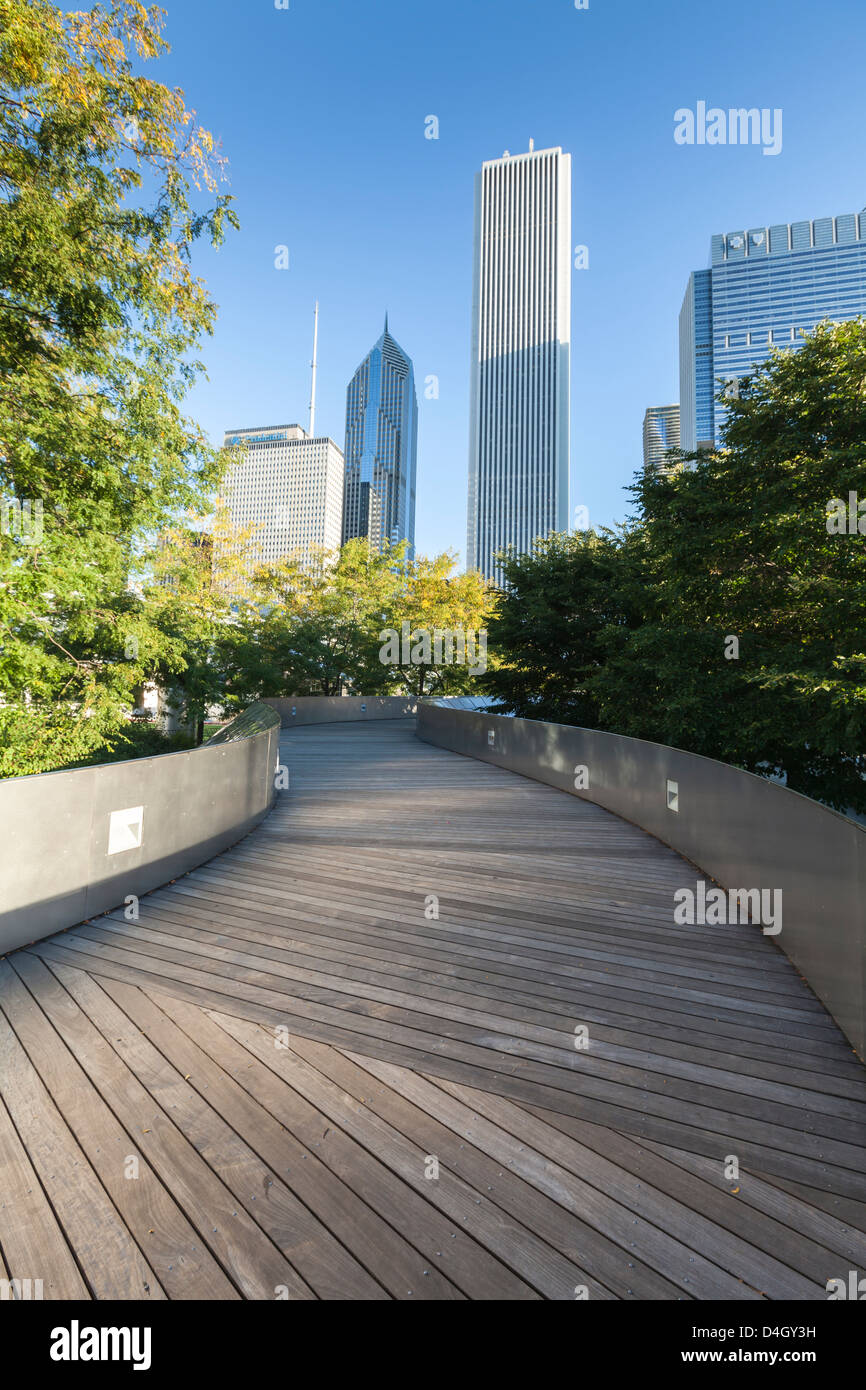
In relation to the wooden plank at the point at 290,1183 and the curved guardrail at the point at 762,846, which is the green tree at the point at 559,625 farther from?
the wooden plank at the point at 290,1183

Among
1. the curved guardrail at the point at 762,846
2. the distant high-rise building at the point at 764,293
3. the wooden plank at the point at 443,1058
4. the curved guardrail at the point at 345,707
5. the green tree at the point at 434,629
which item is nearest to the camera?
Answer: the wooden plank at the point at 443,1058

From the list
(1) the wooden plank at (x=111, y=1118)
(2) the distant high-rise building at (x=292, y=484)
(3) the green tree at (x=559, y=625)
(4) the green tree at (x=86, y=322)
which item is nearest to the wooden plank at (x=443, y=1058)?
(1) the wooden plank at (x=111, y=1118)

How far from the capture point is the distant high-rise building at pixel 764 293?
15712 cm

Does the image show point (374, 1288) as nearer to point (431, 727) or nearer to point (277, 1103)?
point (277, 1103)

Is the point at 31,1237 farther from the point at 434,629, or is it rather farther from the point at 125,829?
the point at 434,629

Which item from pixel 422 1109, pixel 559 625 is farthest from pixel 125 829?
pixel 559 625

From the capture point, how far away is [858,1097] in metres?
2.92

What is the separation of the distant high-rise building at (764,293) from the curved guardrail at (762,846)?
170089 millimetres

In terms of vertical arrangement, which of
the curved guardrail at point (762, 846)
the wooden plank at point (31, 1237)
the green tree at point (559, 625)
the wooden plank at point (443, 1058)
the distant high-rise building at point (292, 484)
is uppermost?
the distant high-rise building at point (292, 484)

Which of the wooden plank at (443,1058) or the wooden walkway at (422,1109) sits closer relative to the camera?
the wooden walkway at (422,1109)

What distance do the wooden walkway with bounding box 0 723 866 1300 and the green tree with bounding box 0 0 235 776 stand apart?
873 cm

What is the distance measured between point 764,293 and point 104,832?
21219 cm

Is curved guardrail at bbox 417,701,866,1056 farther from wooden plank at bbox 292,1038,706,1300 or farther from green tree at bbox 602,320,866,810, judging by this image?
green tree at bbox 602,320,866,810

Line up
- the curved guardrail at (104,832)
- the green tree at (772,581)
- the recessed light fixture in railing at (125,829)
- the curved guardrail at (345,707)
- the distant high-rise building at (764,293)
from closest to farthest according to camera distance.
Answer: the curved guardrail at (104,832)
the recessed light fixture in railing at (125,829)
the green tree at (772,581)
the curved guardrail at (345,707)
the distant high-rise building at (764,293)
